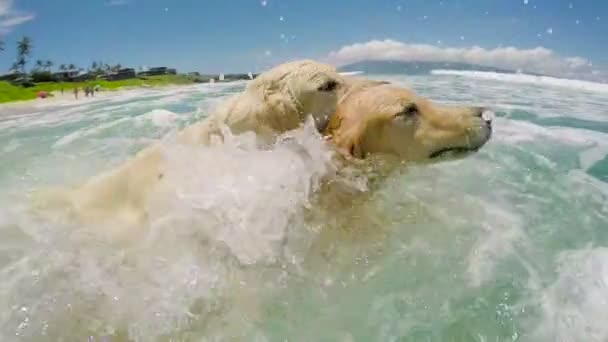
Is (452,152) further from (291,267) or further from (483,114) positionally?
(291,267)

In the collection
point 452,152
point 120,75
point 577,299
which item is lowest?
point 577,299

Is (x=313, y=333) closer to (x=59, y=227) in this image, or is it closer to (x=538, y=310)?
(x=538, y=310)

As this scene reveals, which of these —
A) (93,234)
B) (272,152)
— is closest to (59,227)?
(93,234)

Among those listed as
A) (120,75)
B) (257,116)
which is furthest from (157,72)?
(257,116)

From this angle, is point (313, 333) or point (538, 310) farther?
point (538, 310)

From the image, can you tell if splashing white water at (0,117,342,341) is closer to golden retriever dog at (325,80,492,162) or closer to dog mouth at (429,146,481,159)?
golden retriever dog at (325,80,492,162)

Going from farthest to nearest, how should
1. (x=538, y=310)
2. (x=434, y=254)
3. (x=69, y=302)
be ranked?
(x=434, y=254) < (x=538, y=310) < (x=69, y=302)
